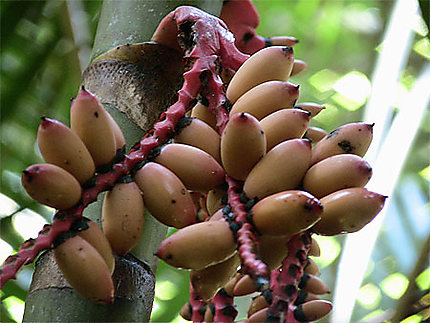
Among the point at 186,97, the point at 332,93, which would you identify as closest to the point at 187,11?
the point at 186,97

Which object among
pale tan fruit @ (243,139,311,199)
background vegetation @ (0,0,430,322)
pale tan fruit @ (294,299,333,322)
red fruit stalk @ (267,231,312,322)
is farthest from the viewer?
background vegetation @ (0,0,430,322)

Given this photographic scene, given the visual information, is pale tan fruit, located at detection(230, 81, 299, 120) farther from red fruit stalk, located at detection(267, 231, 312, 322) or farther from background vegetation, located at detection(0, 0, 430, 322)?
background vegetation, located at detection(0, 0, 430, 322)

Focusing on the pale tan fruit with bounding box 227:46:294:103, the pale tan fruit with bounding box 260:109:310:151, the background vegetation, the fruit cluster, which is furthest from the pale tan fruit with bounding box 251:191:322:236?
the background vegetation

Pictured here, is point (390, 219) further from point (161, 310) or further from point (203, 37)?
point (203, 37)

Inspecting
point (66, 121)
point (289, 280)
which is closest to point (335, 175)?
point (289, 280)

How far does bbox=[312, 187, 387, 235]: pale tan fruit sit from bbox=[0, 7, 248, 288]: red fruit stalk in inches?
7.0

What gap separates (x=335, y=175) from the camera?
748mm

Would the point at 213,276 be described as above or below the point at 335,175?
below

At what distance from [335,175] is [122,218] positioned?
0.24 meters

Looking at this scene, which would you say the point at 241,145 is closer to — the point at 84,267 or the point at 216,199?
the point at 216,199

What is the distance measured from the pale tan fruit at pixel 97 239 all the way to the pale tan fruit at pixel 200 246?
6 centimetres

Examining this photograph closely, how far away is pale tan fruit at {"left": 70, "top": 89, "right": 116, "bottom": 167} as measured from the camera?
2.45 ft

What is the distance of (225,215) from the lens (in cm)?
71

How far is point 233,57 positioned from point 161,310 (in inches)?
40.9
